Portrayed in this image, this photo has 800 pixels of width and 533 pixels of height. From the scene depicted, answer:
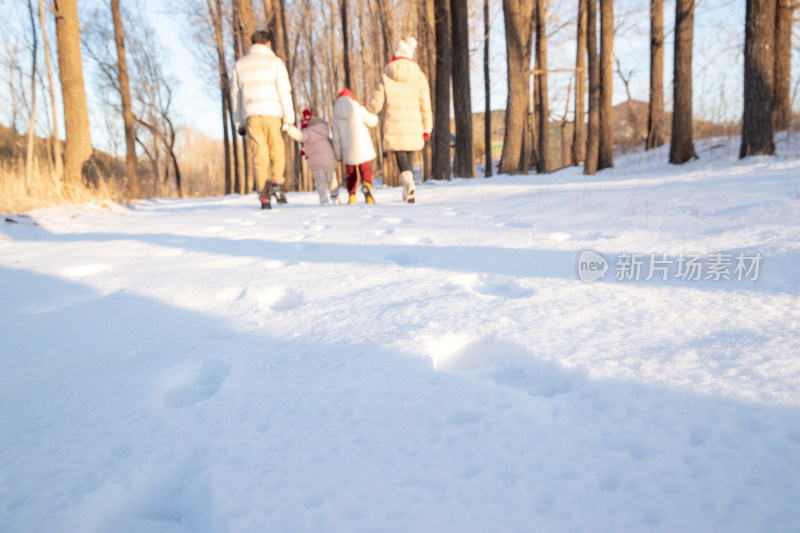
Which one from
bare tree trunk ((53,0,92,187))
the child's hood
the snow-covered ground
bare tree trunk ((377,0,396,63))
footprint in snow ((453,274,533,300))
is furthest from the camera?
bare tree trunk ((377,0,396,63))

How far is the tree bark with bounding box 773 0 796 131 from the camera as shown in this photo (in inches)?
321

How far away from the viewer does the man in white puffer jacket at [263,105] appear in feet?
15.3

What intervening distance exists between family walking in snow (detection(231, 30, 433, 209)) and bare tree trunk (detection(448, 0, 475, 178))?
3.48 metres

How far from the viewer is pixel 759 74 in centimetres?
625

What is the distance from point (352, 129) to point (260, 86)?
1109 millimetres

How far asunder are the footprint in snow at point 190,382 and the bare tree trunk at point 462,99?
785 centimetres

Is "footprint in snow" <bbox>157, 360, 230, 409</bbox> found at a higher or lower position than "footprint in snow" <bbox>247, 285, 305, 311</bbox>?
lower

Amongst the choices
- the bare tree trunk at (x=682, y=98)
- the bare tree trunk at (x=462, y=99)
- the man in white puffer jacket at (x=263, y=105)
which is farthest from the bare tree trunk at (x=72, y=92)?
the bare tree trunk at (x=682, y=98)

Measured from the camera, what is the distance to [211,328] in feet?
4.41

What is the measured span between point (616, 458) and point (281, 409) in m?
0.63

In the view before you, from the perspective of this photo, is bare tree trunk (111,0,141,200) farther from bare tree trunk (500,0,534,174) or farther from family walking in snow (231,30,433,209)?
bare tree trunk (500,0,534,174)
